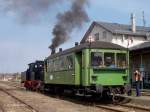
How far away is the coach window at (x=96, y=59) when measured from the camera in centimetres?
1917

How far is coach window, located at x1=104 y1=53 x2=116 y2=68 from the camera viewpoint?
19375 mm

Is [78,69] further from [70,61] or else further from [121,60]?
[121,60]

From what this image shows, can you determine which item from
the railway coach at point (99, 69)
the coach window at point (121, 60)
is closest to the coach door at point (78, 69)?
the railway coach at point (99, 69)

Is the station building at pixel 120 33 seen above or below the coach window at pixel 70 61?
above

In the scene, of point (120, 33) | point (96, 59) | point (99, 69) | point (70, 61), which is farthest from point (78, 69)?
point (120, 33)

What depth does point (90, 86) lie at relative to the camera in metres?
19.0

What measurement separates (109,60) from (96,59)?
688 mm

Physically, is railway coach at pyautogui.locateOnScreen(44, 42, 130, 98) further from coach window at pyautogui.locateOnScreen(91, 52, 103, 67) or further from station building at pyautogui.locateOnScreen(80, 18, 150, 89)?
station building at pyautogui.locateOnScreen(80, 18, 150, 89)

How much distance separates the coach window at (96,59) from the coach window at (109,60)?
27cm

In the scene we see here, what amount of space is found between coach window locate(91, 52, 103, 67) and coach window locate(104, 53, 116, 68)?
0.27 m

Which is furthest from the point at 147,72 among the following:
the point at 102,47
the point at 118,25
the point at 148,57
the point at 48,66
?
the point at 118,25

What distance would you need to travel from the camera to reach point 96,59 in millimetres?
19266

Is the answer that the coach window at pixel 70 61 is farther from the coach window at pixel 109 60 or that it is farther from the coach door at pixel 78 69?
the coach window at pixel 109 60

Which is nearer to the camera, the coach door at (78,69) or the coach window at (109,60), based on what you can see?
the coach window at (109,60)
